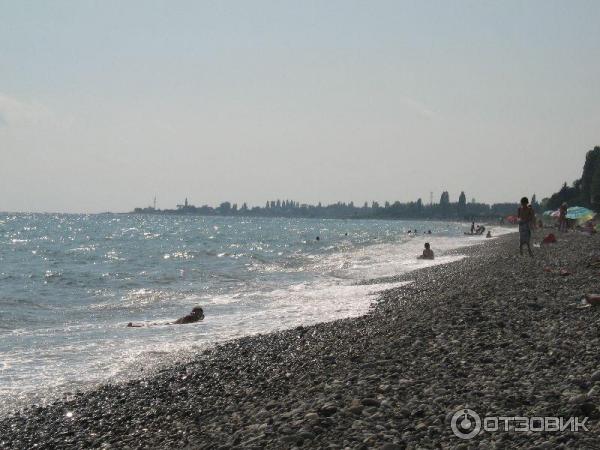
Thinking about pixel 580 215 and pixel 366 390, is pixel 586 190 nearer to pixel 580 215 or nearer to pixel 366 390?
pixel 580 215

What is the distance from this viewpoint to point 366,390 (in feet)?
23.2

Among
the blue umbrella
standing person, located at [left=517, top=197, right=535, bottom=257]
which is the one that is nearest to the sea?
standing person, located at [left=517, top=197, right=535, bottom=257]

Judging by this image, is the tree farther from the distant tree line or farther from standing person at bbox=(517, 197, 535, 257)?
standing person at bbox=(517, 197, 535, 257)

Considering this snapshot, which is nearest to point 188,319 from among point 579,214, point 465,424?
point 465,424

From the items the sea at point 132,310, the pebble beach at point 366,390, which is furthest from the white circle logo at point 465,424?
the sea at point 132,310

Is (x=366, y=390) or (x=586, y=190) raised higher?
(x=586, y=190)

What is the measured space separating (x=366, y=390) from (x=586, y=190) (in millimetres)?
105945

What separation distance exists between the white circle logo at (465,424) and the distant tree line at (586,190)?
287 ft

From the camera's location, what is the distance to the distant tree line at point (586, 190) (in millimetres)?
86625

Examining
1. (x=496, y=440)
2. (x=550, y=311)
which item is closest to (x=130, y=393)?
(x=496, y=440)

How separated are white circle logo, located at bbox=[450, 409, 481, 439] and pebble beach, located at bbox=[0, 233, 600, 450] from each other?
0.25 ft

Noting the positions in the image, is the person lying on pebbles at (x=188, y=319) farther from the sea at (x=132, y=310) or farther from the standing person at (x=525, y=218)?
the standing person at (x=525, y=218)

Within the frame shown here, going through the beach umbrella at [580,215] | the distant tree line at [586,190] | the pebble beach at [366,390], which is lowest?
the pebble beach at [366,390]

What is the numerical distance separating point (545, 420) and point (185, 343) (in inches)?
364
